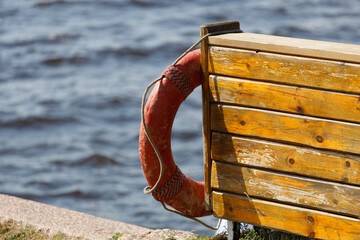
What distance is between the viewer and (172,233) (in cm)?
334

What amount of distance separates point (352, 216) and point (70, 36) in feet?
26.2

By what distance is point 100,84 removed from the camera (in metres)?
7.98

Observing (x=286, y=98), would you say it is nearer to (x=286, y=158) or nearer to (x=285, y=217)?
(x=286, y=158)

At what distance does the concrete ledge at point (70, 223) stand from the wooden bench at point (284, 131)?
59 cm

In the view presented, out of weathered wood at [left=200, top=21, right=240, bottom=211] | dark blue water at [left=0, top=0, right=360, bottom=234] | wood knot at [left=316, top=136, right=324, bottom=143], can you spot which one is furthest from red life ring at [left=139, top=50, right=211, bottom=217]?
dark blue water at [left=0, top=0, right=360, bottom=234]

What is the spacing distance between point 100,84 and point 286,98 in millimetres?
5539

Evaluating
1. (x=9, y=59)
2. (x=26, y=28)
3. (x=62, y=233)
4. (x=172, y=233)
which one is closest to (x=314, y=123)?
(x=172, y=233)

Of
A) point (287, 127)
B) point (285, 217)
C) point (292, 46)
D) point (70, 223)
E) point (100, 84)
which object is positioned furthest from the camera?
point (100, 84)

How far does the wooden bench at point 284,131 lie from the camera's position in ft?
8.43

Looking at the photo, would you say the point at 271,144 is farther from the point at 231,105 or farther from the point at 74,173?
the point at 74,173

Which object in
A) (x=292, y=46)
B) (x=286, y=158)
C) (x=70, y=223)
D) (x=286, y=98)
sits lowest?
(x=70, y=223)

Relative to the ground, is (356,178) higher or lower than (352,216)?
higher

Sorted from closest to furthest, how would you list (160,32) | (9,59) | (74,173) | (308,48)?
(308,48), (74,173), (9,59), (160,32)

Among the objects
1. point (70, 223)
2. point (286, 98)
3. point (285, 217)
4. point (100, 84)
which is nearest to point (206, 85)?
point (286, 98)
